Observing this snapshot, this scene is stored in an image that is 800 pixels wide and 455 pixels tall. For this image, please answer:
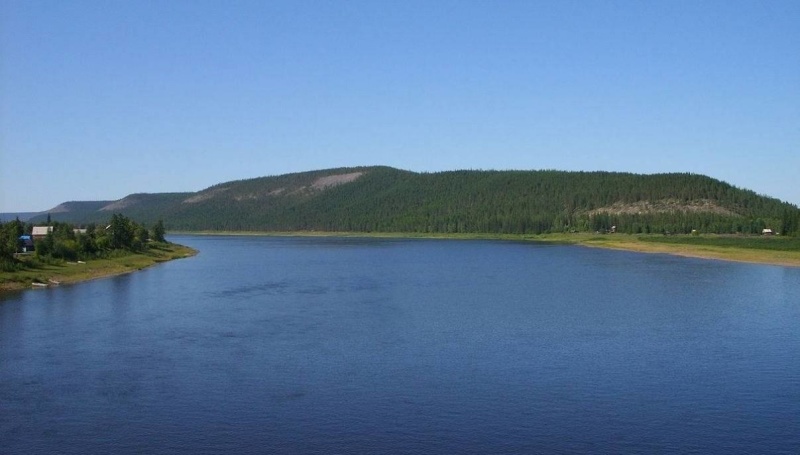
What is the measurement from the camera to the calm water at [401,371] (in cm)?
1820

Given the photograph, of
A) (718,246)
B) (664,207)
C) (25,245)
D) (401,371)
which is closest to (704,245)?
(718,246)

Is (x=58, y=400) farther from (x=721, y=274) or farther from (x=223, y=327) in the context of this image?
(x=721, y=274)

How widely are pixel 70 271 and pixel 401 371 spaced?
38.5 meters

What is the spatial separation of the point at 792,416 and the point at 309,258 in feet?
225

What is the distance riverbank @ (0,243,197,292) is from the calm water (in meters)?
3.23

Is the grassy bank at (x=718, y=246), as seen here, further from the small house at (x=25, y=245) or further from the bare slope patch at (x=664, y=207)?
the small house at (x=25, y=245)

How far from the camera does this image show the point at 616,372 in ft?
80.0

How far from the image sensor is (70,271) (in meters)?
54.8

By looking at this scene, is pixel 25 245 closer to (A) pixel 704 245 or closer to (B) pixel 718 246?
(B) pixel 718 246

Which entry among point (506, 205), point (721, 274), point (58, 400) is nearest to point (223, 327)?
point (58, 400)

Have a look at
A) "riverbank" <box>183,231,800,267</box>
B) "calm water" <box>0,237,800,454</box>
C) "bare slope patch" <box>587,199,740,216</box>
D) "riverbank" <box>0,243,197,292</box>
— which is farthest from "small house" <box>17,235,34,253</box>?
"bare slope patch" <box>587,199,740,216</box>

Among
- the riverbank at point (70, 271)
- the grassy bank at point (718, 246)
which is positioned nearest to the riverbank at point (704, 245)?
the grassy bank at point (718, 246)

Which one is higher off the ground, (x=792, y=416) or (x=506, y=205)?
(x=506, y=205)

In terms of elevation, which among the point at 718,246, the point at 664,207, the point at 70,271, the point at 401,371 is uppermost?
the point at 664,207
